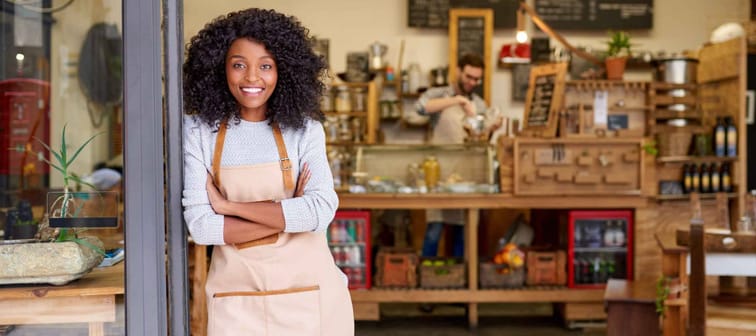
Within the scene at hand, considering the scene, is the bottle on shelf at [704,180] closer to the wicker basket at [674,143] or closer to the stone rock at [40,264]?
the wicker basket at [674,143]

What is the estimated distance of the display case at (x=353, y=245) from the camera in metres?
5.90

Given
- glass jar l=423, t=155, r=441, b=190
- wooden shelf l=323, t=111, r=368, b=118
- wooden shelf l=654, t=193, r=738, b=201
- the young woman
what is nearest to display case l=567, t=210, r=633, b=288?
wooden shelf l=654, t=193, r=738, b=201

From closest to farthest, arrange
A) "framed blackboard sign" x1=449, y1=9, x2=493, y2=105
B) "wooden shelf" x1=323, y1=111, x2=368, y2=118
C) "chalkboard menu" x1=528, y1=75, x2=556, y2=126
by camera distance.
Answer: "chalkboard menu" x1=528, y1=75, x2=556, y2=126 → "wooden shelf" x1=323, y1=111, x2=368, y2=118 → "framed blackboard sign" x1=449, y1=9, x2=493, y2=105

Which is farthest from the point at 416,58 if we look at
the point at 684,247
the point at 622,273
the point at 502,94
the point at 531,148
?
the point at 684,247

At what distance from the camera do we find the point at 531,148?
19.3 feet

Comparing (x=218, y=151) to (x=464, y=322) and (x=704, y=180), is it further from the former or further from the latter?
(x=704, y=180)

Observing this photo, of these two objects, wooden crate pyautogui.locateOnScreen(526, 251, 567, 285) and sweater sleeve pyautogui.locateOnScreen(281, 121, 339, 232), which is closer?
sweater sleeve pyautogui.locateOnScreen(281, 121, 339, 232)

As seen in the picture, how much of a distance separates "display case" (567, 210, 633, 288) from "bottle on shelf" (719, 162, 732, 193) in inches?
32.2

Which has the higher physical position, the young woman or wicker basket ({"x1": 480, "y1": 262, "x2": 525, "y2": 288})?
the young woman

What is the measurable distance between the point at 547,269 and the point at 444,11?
353 cm

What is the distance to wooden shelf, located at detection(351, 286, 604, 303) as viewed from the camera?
19.1 feet

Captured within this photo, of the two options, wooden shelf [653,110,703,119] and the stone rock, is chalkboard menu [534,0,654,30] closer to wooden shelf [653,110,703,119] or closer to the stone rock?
wooden shelf [653,110,703,119]

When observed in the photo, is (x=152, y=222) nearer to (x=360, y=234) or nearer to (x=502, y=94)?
(x=360, y=234)

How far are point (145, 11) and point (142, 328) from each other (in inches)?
32.8
